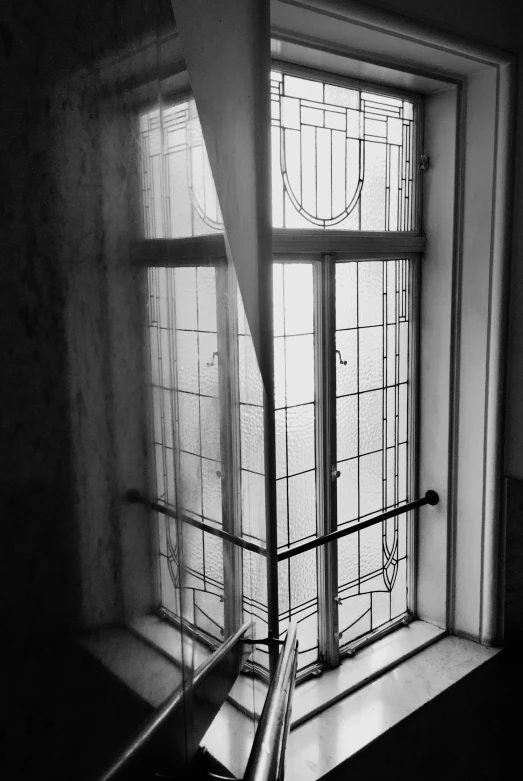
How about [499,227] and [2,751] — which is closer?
[2,751]

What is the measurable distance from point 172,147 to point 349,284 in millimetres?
2203

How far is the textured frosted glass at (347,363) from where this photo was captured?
2652mm

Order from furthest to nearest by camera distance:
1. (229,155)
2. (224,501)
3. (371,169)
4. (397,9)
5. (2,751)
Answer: (371,169)
(397,9)
(229,155)
(224,501)
(2,751)

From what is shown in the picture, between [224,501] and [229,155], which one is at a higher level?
[229,155]

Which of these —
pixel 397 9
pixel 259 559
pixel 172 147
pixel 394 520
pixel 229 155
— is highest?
pixel 397 9

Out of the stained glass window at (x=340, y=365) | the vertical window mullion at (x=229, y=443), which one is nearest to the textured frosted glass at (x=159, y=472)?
the vertical window mullion at (x=229, y=443)

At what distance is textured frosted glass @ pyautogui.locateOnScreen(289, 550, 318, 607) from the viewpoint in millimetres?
2568

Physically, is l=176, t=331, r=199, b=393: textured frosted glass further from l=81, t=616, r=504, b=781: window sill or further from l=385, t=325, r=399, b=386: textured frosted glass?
l=385, t=325, r=399, b=386: textured frosted glass

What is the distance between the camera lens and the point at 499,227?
8.98 feet

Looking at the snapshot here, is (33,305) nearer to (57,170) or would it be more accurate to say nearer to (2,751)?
(57,170)

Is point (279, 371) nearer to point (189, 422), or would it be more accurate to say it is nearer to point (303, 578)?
point (303, 578)

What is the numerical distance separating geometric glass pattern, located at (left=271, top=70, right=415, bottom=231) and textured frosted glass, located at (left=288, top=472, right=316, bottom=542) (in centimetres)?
101

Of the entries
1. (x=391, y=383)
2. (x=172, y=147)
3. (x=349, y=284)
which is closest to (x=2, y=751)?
(x=172, y=147)

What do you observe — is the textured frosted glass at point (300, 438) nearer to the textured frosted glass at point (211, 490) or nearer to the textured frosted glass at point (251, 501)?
the textured frosted glass at point (251, 501)
